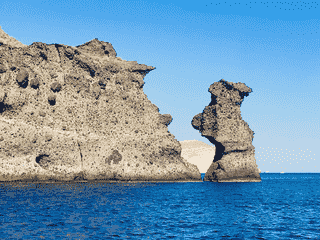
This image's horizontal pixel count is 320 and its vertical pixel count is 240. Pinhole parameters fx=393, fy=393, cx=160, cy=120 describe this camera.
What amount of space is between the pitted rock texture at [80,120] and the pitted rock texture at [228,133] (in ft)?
22.6

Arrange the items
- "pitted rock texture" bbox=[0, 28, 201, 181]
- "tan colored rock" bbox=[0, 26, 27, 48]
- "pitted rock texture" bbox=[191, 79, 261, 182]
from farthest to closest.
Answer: "pitted rock texture" bbox=[191, 79, 261, 182]
"tan colored rock" bbox=[0, 26, 27, 48]
"pitted rock texture" bbox=[0, 28, 201, 181]

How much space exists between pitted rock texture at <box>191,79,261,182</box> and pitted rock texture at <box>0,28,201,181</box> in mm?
6903

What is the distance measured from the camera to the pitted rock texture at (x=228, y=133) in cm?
8425

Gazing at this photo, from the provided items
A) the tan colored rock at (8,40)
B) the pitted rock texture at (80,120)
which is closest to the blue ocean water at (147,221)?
the pitted rock texture at (80,120)

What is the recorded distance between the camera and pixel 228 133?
84.9 metres

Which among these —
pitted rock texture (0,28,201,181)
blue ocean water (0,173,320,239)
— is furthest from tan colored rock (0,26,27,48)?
blue ocean water (0,173,320,239)

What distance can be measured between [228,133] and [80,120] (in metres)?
31.6

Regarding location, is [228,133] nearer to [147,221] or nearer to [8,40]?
[8,40]

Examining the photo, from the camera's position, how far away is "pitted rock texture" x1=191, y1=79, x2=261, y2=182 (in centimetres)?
8425

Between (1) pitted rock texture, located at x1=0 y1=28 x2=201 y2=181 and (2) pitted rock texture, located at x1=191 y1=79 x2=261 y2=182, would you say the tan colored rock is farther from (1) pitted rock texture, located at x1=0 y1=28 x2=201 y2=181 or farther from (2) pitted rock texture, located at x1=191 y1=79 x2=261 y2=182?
(2) pitted rock texture, located at x1=191 y1=79 x2=261 y2=182

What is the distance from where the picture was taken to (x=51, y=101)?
2972 inches

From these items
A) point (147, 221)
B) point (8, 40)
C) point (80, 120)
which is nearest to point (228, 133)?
point (80, 120)

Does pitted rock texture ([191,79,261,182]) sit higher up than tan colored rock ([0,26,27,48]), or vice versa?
tan colored rock ([0,26,27,48])

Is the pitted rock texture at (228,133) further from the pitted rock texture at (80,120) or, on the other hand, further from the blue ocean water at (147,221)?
the blue ocean water at (147,221)
